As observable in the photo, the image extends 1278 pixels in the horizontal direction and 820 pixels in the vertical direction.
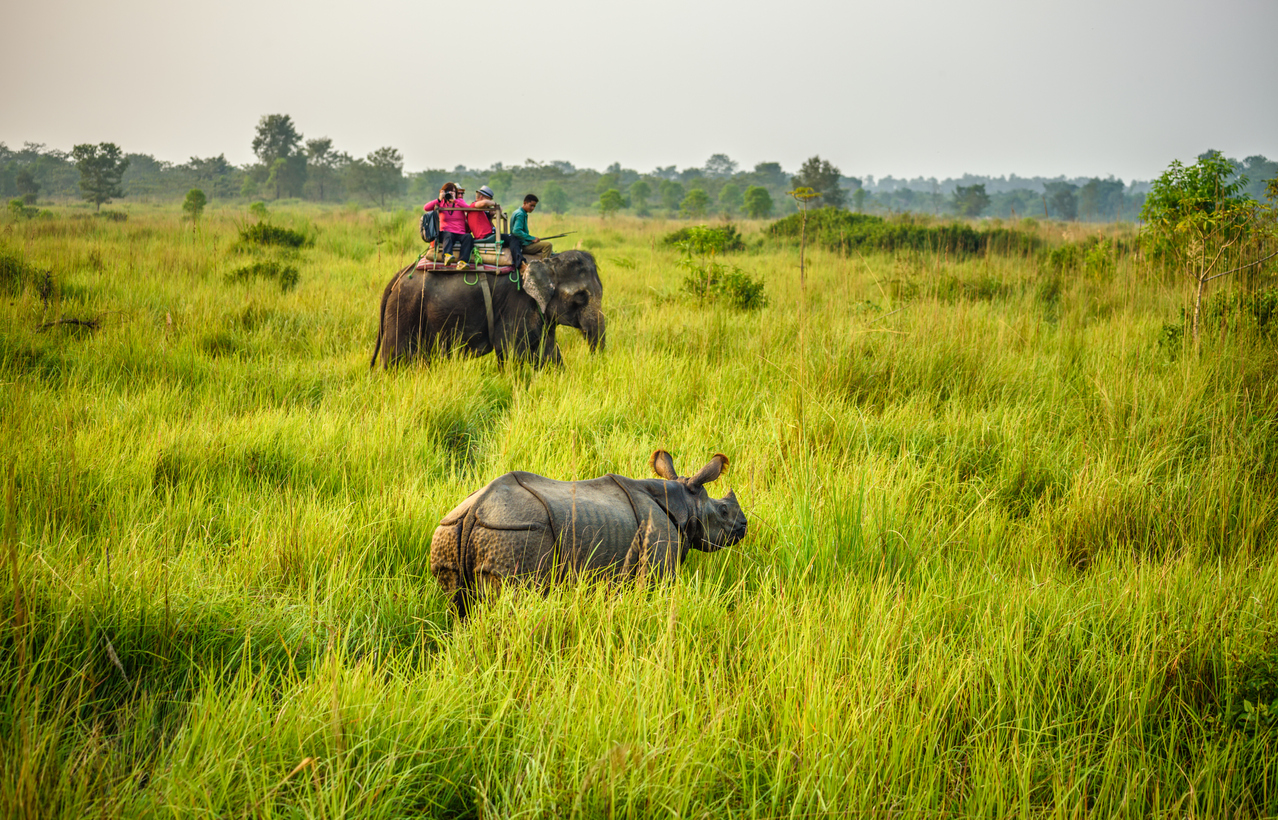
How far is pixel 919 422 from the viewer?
4648mm

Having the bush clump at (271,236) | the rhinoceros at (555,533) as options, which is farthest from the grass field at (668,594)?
the bush clump at (271,236)

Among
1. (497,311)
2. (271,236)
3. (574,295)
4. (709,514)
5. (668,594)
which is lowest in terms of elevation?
(668,594)

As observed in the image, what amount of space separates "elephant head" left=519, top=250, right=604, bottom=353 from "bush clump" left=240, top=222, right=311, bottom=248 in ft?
30.0

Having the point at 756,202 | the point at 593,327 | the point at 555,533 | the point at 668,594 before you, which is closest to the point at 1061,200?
the point at 756,202

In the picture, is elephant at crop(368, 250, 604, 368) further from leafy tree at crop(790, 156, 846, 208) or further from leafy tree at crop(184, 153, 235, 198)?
leafy tree at crop(184, 153, 235, 198)

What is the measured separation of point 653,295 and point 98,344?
6350 millimetres

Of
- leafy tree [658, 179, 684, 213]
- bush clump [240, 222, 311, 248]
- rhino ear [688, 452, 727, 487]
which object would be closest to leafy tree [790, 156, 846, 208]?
leafy tree [658, 179, 684, 213]

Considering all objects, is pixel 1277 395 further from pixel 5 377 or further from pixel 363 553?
pixel 5 377

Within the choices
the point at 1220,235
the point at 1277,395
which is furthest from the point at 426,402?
the point at 1220,235

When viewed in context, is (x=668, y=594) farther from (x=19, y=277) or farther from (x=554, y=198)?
(x=554, y=198)

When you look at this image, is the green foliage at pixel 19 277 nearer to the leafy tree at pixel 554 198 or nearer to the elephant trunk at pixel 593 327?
the elephant trunk at pixel 593 327

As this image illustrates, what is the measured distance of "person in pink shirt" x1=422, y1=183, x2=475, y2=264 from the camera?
20.9ft

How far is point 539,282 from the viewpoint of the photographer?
20.0 ft

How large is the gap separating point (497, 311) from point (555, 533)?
405cm
